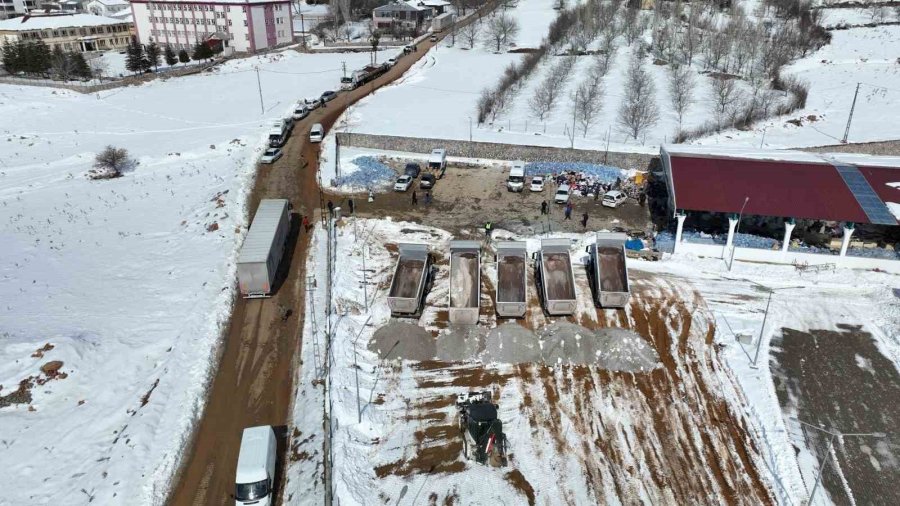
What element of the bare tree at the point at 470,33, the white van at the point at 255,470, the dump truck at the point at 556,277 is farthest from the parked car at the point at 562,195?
the bare tree at the point at 470,33

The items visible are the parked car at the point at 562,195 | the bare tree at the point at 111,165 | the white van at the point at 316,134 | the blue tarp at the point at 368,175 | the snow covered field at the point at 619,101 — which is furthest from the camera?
the snow covered field at the point at 619,101

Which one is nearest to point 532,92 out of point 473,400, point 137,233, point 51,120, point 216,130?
point 216,130

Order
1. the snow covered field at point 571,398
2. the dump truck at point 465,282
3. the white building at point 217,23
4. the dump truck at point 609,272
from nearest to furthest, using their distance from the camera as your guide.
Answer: the snow covered field at point 571,398, the dump truck at point 465,282, the dump truck at point 609,272, the white building at point 217,23

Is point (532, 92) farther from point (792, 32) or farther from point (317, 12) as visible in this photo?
point (317, 12)

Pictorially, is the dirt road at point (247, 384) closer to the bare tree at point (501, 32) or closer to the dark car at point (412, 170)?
the dark car at point (412, 170)

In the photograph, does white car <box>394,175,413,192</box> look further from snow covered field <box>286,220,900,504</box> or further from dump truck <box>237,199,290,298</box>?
dump truck <box>237,199,290,298</box>

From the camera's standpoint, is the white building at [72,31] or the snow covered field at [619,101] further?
the white building at [72,31]

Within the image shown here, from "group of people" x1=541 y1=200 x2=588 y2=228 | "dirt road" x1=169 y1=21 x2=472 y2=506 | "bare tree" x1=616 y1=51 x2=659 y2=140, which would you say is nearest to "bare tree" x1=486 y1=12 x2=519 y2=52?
"bare tree" x1=616 y1=51 x2=659 y2=140
